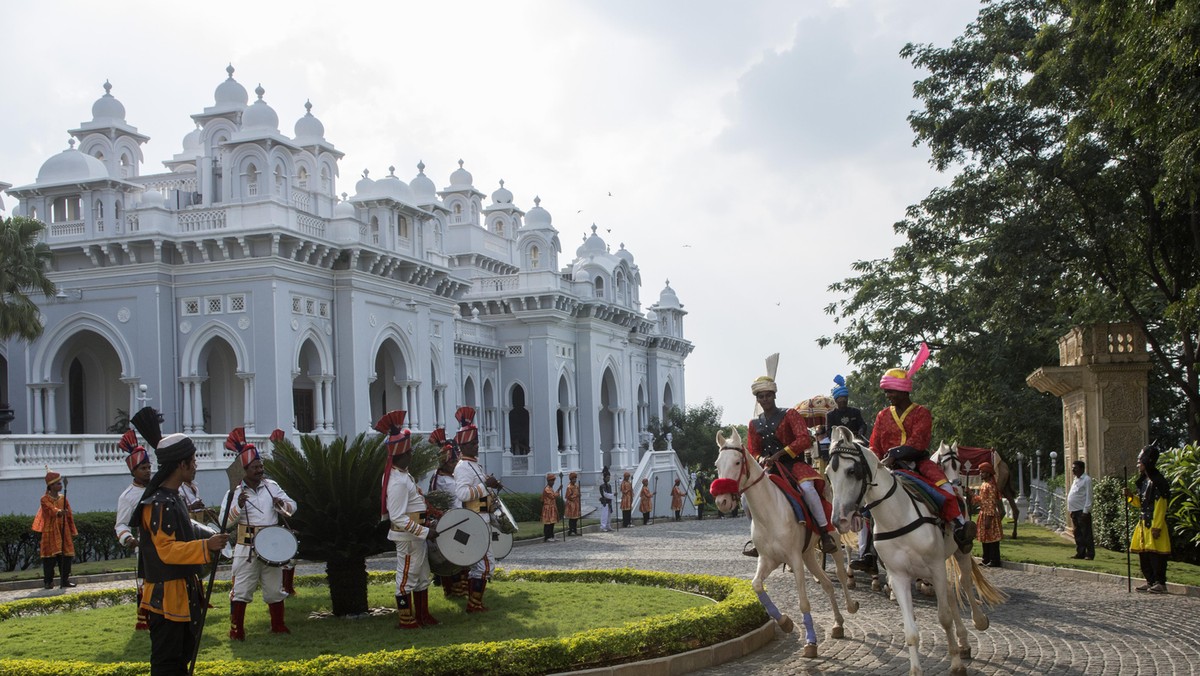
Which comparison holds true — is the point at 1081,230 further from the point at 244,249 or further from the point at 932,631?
Result: the point at 244,249

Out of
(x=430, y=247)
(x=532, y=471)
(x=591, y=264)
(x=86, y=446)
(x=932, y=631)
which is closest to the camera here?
(x=932, y=631)

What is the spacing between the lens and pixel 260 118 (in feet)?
108

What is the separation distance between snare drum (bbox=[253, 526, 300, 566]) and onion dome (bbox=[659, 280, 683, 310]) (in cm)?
5839

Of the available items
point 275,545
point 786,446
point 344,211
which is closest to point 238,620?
point 275,545

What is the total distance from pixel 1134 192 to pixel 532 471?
3071 centimetres

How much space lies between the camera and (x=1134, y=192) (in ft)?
75.9

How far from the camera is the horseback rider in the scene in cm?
1079

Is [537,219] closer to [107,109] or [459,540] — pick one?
[107,109]

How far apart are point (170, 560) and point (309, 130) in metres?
31.0

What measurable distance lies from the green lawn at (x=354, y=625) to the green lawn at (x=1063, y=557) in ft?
21.5

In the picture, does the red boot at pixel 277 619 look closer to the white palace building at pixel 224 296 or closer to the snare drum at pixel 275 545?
the snare drum at pixel 275 545

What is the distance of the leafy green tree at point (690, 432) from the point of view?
201ft

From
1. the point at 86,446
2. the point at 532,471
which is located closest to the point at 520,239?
the point at 532,471

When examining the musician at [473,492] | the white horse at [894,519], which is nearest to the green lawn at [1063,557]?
the white horse at [894,519]
